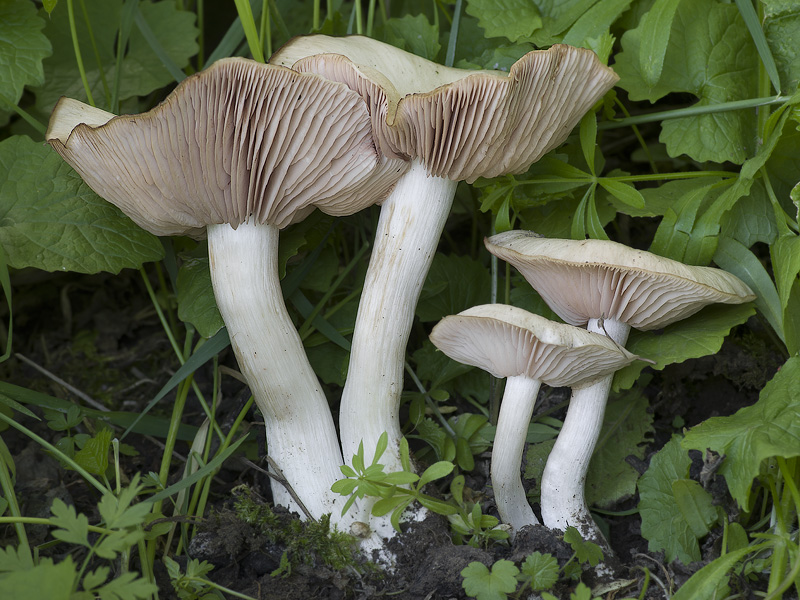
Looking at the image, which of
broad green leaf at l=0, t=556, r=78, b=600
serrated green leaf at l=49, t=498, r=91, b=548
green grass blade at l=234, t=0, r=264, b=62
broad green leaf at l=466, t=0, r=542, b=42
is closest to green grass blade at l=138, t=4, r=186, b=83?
green grass blade at l=234, t=0, r=264, b=62

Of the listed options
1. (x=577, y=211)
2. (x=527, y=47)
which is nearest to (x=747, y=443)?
(x=577, y=211)

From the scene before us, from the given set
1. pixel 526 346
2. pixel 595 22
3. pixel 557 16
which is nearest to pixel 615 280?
pixel 526 346

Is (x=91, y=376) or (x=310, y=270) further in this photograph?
(x=91, y=376)

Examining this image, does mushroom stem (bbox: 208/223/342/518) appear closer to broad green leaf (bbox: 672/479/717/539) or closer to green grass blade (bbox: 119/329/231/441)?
green grass blade (bbox: 119/329/231/441)

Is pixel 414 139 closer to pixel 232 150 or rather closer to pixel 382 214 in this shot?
pixel 382 214

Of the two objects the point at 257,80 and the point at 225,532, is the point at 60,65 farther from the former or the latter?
the point at 225,532

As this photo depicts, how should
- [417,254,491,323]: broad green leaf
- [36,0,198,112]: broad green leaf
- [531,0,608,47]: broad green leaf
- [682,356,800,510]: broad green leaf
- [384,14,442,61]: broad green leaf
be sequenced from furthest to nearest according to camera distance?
1. [36,0,198,112]: broad green leaf
2. [417,254,491,323]: broad green leaf
3. [384,14,442,61]: broad green leaf
4. [531,0,608,47]: broad green leaf
5. [682,356,800,510]: broad green leaf
